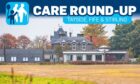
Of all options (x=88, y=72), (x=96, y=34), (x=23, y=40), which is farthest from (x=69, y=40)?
(x=23, y=40)

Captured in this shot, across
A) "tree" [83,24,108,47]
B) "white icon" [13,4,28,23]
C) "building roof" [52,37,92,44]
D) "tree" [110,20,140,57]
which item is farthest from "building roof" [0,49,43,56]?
"tree" [110,20,140,57]

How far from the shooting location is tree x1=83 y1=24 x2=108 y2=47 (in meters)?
4.43

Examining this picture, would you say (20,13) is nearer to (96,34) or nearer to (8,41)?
(8,41)

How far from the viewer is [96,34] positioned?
468 centimetres

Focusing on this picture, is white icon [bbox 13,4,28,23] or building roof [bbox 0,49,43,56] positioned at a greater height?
white icon [bbox 13,4,28,23]

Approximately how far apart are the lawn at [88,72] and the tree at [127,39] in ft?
0.87

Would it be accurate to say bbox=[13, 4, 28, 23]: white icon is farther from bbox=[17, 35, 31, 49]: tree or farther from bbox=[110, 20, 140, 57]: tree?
bbox=[110, 20, 140, 57]: tree

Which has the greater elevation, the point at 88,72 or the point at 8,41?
the point at 8,41

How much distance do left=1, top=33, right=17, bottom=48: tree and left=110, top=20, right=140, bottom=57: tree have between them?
1427 mm

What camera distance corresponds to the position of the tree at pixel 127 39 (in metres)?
4.46

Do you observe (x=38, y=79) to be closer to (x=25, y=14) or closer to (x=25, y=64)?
(x=25, y=64)

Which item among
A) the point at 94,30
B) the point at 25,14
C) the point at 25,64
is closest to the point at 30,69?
the point at 25,64

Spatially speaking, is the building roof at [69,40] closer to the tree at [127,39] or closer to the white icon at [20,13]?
the tree at [127,39]

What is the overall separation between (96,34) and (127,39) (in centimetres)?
47
